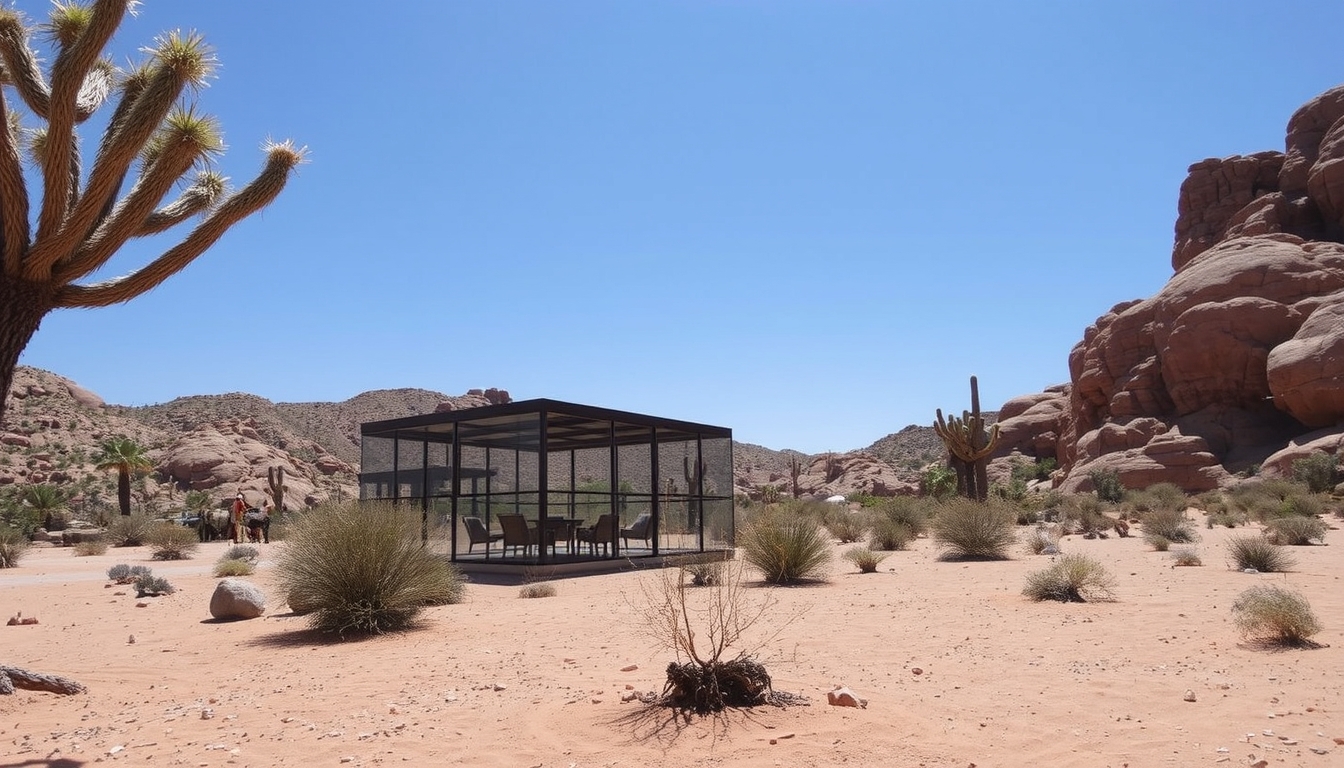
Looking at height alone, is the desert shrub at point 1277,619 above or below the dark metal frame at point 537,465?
below

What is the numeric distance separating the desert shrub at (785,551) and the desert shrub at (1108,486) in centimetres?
2578

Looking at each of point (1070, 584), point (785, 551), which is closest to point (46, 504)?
point (785, 551)

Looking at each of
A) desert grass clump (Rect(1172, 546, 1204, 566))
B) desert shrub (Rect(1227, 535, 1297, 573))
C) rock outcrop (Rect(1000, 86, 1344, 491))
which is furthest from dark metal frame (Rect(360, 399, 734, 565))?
rock outcrop (Rect(1000, 86, 1344, 491))

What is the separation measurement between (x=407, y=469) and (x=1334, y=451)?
108 feet

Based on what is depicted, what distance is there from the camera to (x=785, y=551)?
13.8 m

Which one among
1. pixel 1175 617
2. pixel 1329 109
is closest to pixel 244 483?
pixel 1175 617

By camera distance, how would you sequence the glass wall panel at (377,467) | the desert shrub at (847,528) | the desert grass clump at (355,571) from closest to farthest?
1. the desert grass clump at (355,571)
2. the glass wall panel at (377,467)
3. the desert shrub at (847,528)

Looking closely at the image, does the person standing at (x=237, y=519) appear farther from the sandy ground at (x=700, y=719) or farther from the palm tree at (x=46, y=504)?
the sandy ground at (x=700, y=719)

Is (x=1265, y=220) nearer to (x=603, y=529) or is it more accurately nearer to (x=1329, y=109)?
(x=1329, y=109)

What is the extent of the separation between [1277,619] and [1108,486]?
31670 mm

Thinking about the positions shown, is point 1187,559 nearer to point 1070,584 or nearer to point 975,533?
point 975,533

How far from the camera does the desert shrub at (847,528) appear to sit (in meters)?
23.6

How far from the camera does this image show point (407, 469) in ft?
64.4

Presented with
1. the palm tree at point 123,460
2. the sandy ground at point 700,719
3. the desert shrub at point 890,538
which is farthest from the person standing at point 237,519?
the desert shrub at point 890,538
